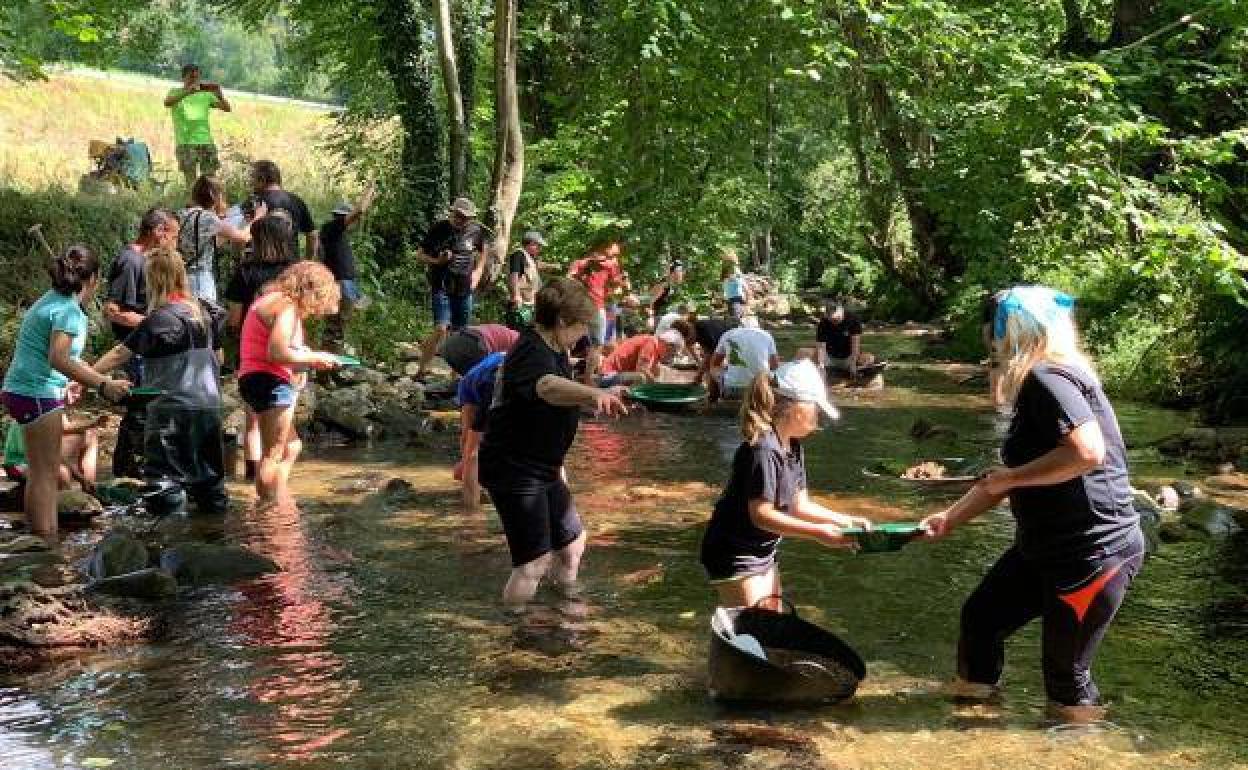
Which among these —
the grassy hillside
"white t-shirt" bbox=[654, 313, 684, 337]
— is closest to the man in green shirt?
the grassy hillside

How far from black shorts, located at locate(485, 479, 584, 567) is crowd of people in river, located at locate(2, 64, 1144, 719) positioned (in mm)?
11

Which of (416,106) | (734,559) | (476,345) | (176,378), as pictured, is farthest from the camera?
(416,106)

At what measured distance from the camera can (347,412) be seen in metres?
13.5

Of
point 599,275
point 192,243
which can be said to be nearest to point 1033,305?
point 192,243

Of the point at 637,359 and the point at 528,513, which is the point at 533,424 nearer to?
the point at 528,513

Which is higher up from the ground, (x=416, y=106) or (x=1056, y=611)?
(x=416, y=106)

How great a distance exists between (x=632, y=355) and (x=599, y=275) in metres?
1.11

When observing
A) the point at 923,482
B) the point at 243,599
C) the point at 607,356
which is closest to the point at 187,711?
the point at 243,599

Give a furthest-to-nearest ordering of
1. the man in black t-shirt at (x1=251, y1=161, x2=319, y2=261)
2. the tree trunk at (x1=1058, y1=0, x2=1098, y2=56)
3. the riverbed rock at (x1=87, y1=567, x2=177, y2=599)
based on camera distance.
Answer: the tree trunk at (x1=1058, y1=0, x2=1098, y2=56) → the man in black t-shirt at (x1=251, y1=161, x2=319, y2=261) → the riverbed rock at (x1=87, y1=567, x2=177, y2=599)

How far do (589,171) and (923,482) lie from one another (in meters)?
11.7

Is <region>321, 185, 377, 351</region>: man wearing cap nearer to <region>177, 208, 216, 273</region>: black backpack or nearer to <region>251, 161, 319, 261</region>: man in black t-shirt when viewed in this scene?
<region>251, 161, 319, 261</region>: man in black t-shirt

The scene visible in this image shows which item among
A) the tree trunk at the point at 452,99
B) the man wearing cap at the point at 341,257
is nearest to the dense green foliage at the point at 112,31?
the man wearing cap at the point at 341,257

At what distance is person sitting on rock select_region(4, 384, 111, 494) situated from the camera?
919 centimetres

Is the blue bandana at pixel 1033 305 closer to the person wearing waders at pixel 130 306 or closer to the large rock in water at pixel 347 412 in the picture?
the person wearing waders at pixel 130 306
